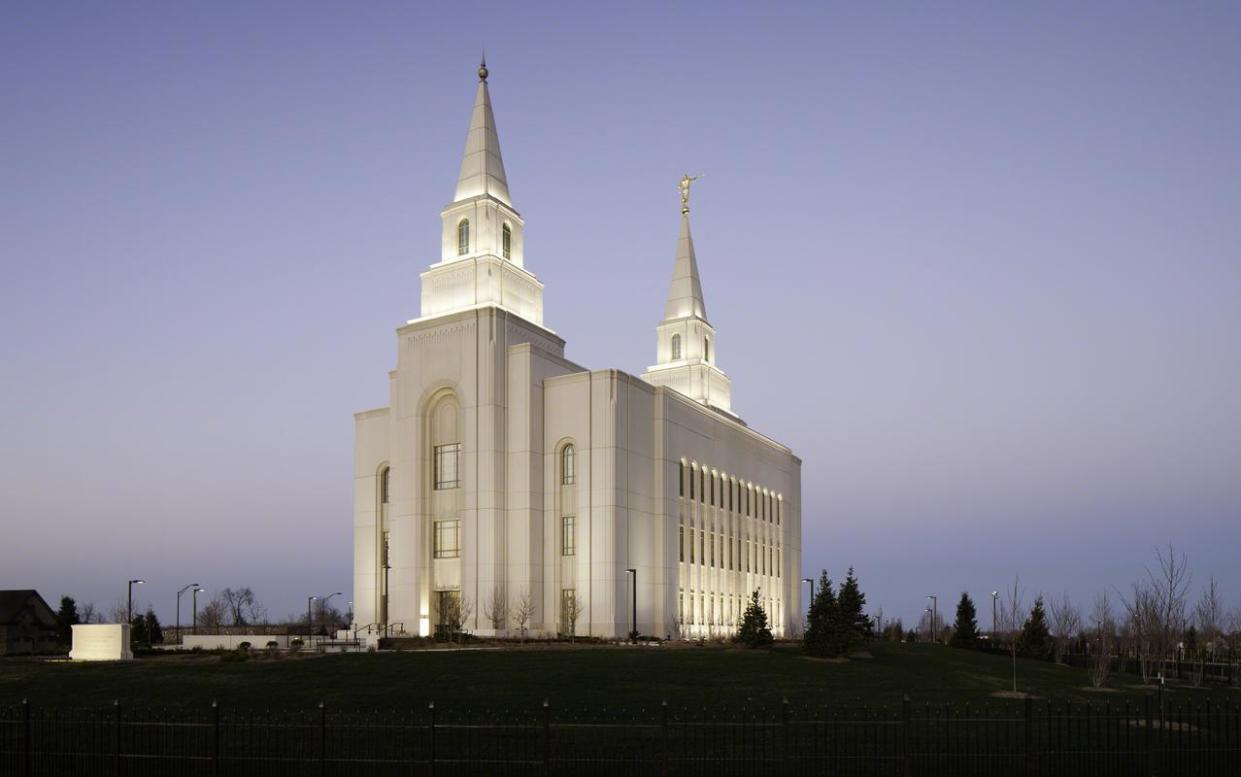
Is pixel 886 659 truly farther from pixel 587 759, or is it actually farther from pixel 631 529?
pixel 587 759

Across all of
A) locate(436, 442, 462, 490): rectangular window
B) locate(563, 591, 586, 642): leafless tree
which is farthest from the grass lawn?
locate(436, 442, 462, 490): rectangular window

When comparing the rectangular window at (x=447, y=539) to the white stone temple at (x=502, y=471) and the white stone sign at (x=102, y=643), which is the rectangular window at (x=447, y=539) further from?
the white stone sign at (x=102, y=643)

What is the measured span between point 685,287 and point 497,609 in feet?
115

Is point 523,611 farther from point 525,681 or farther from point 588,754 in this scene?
point 588,754

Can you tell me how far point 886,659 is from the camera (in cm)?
4534

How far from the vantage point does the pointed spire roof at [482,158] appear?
197 feet

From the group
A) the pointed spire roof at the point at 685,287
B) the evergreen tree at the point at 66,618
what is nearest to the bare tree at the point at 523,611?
the pointed spire roof at the point at 685,287

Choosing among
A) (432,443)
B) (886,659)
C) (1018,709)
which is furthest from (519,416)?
(1018,709)

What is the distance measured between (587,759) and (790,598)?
67952 millimetres

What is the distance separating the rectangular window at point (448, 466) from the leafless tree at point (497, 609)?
614 centimetres

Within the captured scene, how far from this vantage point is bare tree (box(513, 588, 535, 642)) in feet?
176

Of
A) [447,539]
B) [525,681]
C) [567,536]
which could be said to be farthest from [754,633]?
[447,539]

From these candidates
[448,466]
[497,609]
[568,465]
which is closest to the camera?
[497,609]

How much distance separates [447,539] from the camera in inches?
2270
